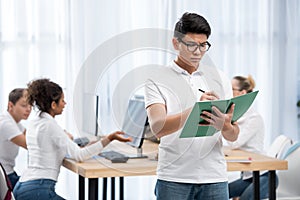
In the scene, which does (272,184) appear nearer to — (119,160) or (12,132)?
(119,160)

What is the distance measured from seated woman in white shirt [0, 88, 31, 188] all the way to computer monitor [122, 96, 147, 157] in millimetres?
754

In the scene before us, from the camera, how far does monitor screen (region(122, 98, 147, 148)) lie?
3076mm

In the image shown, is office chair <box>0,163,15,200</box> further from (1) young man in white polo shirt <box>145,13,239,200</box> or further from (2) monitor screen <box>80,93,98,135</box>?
(1) young man in white polo shirt <box>145,13,239,200</box>

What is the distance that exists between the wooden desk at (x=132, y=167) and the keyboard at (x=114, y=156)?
0.9 inches

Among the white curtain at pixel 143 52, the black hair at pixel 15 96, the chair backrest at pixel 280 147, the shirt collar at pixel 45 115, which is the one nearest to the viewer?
the shirt collar at pixel 45 115

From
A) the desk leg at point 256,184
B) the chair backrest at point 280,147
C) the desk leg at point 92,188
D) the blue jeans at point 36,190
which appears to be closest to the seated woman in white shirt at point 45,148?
the blue jeans at point 36,190

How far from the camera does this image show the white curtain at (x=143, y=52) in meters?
4.68

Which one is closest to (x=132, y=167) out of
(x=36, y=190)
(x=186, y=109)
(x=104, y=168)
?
(x=104, y=168)

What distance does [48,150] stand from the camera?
126 inches

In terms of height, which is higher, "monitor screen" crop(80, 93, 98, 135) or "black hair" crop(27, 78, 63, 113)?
"black hair" crop(27, 78, 63, 113)

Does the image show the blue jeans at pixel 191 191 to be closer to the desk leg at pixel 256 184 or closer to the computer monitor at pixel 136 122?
the computer monitor at pixel 136 122

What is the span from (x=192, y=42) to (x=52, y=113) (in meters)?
1.34

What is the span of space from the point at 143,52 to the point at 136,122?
5.02 feet

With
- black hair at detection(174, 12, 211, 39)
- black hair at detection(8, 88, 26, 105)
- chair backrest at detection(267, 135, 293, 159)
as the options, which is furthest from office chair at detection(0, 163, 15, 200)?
chair backrest at detection(267, 135, 293, 159)
